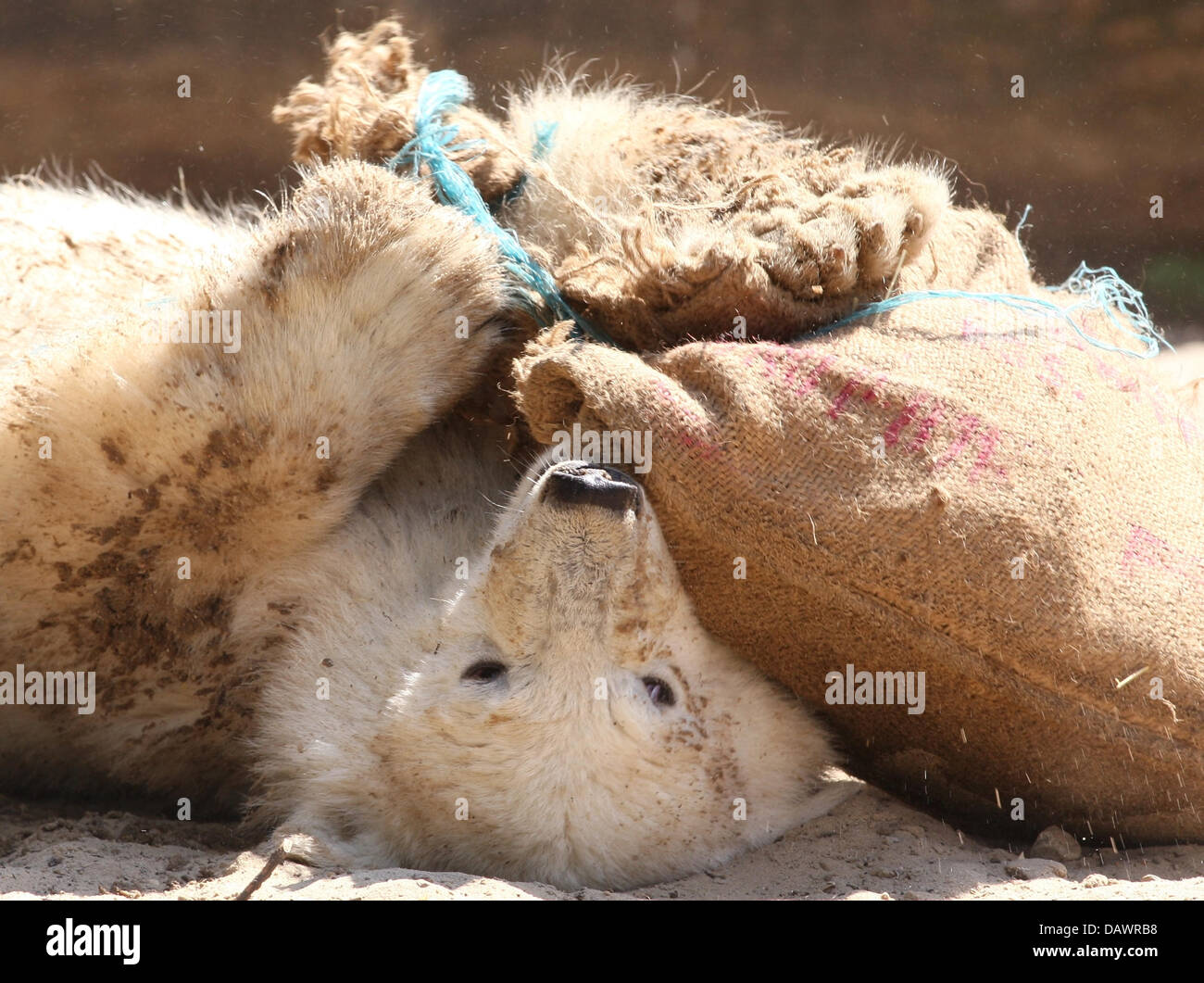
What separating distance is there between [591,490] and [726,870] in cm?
85

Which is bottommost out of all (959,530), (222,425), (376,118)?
(959,530)

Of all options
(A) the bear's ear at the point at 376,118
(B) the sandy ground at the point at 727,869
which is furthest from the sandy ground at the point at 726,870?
(A) the bear's ear at the point at 376,118

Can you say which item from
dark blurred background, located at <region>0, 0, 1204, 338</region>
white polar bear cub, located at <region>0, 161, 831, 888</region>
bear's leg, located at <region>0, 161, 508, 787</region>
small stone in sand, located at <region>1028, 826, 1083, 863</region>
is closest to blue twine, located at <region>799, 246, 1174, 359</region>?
white polar bear cub, located at <region>0, 161, 831, 888</region>

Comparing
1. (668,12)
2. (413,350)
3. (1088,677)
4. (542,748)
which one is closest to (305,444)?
Result: (413,350)

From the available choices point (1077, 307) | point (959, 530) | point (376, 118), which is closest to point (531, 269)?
point (376, 118)

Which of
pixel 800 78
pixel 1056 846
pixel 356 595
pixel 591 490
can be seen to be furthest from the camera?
pixel 800 78

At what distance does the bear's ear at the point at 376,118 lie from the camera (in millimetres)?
3041

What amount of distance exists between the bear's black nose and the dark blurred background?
370cm

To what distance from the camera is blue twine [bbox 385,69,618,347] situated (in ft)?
8.99

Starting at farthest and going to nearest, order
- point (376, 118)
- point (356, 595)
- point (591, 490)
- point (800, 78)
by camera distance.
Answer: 1. point (800, 78)
2. point (376, 118)
3. point (356, 595)
4. point (591, 490)

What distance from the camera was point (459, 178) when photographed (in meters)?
2.94

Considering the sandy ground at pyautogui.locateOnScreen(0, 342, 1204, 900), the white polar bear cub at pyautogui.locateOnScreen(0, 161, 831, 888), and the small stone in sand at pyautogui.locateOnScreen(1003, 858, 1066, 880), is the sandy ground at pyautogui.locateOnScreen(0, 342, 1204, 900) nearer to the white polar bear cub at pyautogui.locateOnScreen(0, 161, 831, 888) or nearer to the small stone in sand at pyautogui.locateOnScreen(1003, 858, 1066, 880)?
the small stone in sand at pyautogui.locateOnScreen(1003, 858, 1066, 880)

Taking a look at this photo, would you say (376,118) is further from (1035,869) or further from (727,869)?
(1035,869)

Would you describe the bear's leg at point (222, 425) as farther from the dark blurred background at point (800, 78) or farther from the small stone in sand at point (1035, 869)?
the dark blurred background at point (800, 78)
